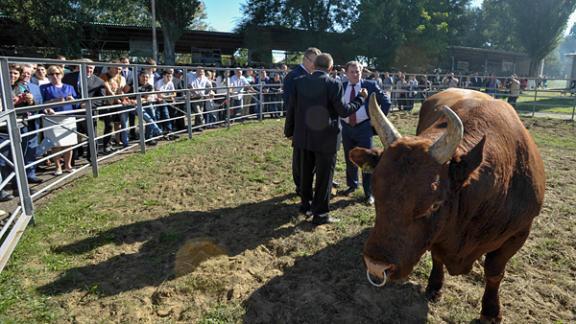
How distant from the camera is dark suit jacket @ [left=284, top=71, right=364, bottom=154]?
459 cm

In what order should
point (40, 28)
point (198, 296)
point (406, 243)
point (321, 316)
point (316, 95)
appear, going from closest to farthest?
point (406, 243) → point (321, 316) → point (198, 296) → point (316, 95) → point (40, 28)

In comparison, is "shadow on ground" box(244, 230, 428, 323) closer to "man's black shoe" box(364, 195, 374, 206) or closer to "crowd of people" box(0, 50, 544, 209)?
"man's black shoe" box(364, 195, 374, 206)

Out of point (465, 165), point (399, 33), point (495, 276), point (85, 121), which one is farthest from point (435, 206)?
point (399, 33)

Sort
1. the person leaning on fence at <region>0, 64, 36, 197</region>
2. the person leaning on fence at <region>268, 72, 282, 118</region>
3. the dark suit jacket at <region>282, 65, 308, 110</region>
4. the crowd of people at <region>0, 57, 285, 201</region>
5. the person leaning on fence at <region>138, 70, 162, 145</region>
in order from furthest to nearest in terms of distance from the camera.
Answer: the person leaning on fence at <region>268, 72, 282, 118</region> → the person leaning on fence at <region>138, 70, 162, 145</region> → the crowd of people at <region>0, 57, 285, 201</region> → the dark suit jacket at <region>282, 65, 308, 110</region> → the person leaning on fence at <region>0, 64, 36, 197</region>

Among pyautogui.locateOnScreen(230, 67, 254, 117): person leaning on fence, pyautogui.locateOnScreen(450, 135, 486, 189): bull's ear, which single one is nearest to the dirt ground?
pyautogui.locateOnScreen(450, 135, 486, 189): bull's ear

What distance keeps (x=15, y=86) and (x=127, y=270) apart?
408 cm

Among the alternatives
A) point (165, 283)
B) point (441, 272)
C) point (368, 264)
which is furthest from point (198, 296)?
point (441, 272)

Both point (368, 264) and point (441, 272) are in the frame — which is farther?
point (441, 272)

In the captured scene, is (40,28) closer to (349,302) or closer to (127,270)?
(127,270)

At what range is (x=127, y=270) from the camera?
380 centimetres

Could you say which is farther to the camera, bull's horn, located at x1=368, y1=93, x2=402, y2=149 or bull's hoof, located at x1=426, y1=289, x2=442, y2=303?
bull's hoof, located at x1=426, y1=289, x2=442, y2=303

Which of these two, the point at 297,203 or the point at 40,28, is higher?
the point at 40,28

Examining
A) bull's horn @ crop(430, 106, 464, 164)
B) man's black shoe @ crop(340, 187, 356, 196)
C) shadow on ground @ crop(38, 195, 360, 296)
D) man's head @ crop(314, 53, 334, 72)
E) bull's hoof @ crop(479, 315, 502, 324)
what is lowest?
bull's hoof @ crop(479, 315, 502, 324)

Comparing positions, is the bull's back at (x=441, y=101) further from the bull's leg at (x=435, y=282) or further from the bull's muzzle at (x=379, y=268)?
the bull's muzzle at (x=379, y=268)
